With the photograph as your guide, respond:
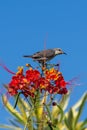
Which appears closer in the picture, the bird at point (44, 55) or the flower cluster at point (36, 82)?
the flower cluster at point (36, 82)

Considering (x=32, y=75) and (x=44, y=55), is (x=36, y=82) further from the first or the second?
(x=44, y=55)

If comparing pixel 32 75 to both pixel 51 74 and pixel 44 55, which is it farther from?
pixel 44 55

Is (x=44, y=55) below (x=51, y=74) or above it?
above

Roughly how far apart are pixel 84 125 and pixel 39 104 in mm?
14604

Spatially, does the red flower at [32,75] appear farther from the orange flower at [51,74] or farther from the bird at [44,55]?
the bird at [44,55]

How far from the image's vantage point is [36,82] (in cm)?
514

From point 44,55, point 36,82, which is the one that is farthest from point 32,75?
point 44,55

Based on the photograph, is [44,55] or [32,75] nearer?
[32,75]

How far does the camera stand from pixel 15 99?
5188 millimetres

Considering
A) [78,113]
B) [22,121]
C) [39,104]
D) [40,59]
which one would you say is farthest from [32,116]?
[78,113]

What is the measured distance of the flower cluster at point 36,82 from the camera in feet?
16.8

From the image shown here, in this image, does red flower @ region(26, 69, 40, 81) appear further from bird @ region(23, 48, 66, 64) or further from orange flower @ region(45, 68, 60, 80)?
→ bird @ region(23, 48, 66, 64)

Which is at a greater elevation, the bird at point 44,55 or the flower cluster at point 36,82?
the bird at point 44,55

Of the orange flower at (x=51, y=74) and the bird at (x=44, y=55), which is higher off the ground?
the bird at (x=44, y=55)
